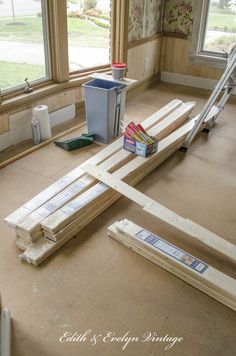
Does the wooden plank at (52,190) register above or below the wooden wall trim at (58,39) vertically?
below

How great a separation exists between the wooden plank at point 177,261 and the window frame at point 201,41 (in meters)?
3.62

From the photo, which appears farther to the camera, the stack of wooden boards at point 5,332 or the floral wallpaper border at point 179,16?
the floral wallpaper border at point 179,16

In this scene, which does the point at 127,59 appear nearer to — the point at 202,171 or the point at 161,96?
the point at 161,96

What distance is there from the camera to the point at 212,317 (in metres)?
1.67

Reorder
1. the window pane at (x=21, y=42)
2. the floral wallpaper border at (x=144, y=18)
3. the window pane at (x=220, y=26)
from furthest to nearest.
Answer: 1. the window pane at (x=220, y=26)
2. the floral wallpaper border at (x=144, y=18)
3. the window pane at (x=21, y=42)

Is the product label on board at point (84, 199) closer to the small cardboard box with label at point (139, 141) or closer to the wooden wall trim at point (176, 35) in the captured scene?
the small cardboard box with label at point (139, 141)

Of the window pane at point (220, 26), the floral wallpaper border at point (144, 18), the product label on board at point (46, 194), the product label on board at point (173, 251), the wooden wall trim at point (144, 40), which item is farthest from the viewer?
the window pane at point (220, 26)

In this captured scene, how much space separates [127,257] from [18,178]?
48.1 inches

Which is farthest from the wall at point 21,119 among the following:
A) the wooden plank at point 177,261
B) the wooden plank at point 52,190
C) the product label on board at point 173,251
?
the product label on board at point 173,251

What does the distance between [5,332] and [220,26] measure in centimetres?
478

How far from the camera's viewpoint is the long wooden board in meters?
1.96

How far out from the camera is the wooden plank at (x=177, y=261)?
1.74 metres

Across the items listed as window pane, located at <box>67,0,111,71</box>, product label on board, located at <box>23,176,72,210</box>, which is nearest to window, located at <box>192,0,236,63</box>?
window pane, located at <box>67,0,111,71</box>

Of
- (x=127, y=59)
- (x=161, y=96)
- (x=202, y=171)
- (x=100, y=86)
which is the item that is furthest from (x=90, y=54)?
(x=202, y=171)
